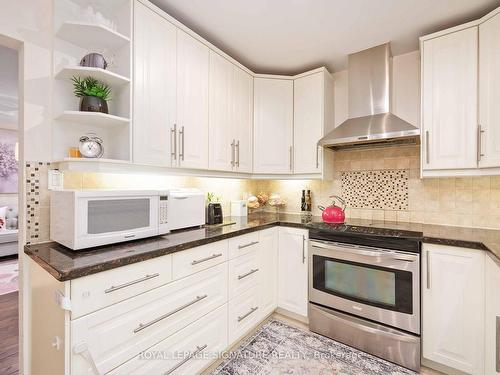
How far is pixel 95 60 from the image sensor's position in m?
1.48

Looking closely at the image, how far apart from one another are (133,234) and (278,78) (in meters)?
2.18

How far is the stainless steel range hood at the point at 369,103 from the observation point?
214cm

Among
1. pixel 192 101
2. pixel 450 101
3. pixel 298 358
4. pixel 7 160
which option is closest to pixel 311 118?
pixel 450 101

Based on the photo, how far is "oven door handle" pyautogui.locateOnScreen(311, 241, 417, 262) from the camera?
1773 mm

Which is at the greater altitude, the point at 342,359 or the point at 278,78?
the point at 278,78

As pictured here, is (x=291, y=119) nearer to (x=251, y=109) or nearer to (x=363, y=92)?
Answer: (x=251, y=109)

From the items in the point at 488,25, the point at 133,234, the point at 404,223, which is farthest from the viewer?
the point at 404,223

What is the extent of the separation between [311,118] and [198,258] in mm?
1846

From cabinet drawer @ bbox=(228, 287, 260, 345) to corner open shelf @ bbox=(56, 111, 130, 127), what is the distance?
1485 millimetres

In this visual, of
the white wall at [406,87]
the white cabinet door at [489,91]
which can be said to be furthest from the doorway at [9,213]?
the white wall at [406,87]

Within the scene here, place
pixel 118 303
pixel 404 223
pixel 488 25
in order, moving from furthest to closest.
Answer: pixel 404 223
pixel 488 25
pixel 118 303

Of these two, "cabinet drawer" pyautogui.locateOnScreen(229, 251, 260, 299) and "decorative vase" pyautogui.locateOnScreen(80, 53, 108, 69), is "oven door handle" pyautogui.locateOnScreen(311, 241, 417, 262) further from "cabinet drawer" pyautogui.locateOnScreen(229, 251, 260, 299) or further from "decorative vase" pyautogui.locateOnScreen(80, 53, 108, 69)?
"decorative vase" pyautogui.locateOnScreen(80, 53, 108, 69)

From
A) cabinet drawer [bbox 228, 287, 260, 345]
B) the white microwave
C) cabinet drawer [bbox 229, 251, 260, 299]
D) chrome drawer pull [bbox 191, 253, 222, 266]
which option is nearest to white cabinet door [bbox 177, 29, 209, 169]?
the white microwave

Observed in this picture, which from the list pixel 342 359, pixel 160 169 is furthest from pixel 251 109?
pixel 342 359
